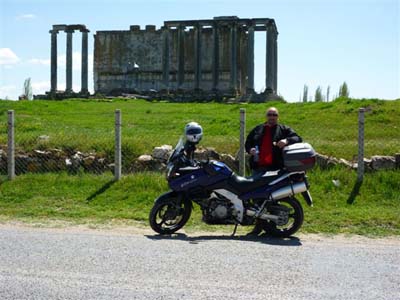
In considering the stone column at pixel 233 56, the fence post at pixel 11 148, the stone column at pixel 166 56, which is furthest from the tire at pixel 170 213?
the stone column at pixel 166 56

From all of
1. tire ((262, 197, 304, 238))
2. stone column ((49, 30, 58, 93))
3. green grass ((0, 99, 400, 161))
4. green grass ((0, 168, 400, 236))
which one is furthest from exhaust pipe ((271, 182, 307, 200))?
stone column ((49, 30, 58, 93))

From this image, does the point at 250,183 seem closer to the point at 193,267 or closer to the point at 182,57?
the point at 193,267

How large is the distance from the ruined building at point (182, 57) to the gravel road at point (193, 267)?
45687 mm

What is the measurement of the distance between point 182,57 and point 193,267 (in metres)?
58.6

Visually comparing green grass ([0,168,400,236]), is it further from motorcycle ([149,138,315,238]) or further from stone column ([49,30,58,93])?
stone column ([49,30,58,93])

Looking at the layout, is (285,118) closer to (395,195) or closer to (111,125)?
(111,125)

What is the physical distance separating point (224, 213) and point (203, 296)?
130 inches

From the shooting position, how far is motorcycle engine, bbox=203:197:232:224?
8.54 m

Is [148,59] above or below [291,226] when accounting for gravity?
above

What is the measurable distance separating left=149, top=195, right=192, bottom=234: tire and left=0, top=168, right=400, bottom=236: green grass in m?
0.50

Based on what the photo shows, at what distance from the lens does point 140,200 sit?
11.1 meters

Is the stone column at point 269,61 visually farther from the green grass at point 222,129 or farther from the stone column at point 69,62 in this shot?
the green grass at point 222,129

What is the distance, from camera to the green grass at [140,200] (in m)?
9.38

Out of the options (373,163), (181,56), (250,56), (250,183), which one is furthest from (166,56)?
(250,183)
